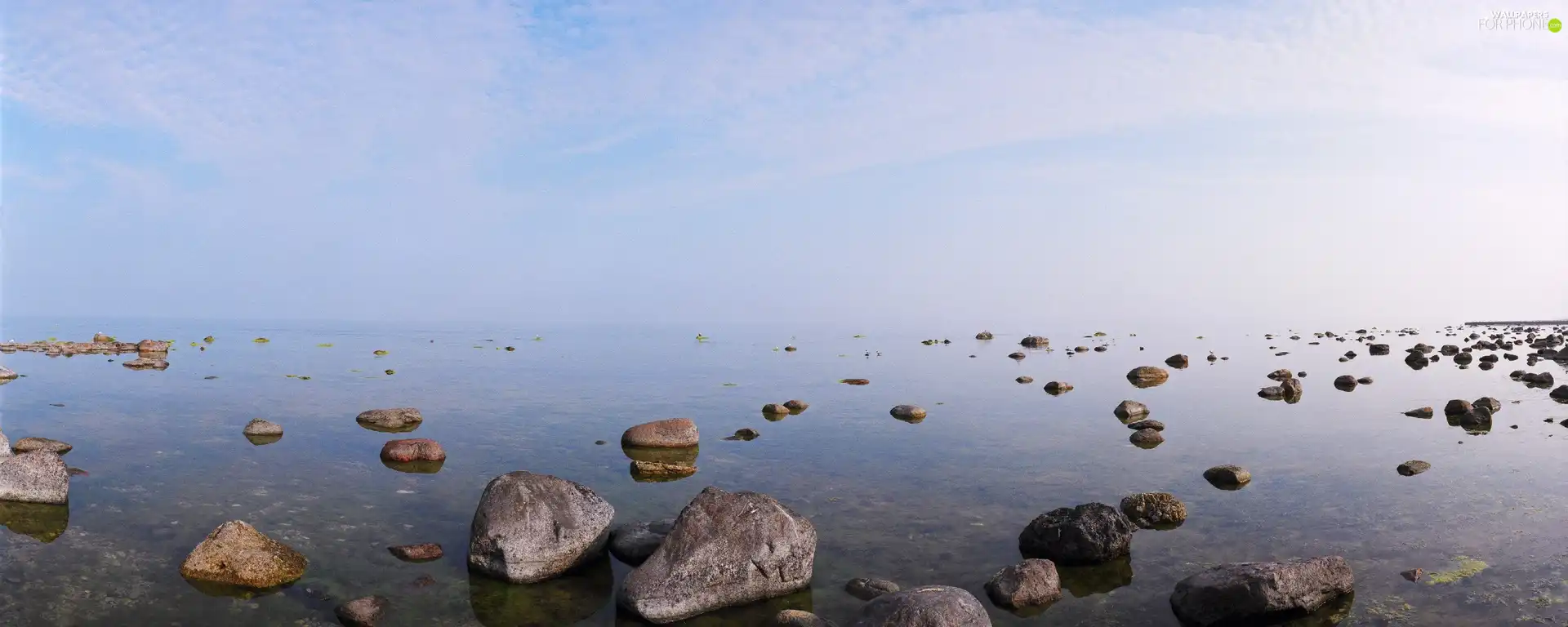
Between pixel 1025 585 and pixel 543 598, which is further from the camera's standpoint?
pixel 543 598

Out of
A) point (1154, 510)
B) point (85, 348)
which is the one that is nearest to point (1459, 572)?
point (1154, 510)

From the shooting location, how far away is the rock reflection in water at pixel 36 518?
14.4 m

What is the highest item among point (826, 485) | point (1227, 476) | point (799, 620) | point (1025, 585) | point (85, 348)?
point (1227, 476)

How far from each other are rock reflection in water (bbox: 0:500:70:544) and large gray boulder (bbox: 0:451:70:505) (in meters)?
0.11

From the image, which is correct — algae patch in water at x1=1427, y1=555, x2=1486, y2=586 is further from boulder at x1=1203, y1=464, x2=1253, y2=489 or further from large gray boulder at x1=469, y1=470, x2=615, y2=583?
large gray boulder at x1=469, y1=470, x2=615, y2=583

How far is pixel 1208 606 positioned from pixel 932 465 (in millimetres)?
10519

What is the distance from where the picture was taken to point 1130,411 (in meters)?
30.5

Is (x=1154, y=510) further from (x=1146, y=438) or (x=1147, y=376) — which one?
(x=1147, y=376)

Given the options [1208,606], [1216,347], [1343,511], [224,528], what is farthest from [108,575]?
[1216,347]

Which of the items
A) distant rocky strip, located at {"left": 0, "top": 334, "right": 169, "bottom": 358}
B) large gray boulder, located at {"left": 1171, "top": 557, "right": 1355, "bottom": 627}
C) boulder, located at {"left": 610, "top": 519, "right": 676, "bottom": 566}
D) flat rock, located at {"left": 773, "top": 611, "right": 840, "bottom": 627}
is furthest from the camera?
distant rocky strip, located at {"left": 0, "top": 334, "right": 169, "bottom": 358}

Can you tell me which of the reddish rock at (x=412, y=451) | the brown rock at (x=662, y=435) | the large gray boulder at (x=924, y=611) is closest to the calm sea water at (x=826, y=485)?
the brown rock at (x=662, y=435)

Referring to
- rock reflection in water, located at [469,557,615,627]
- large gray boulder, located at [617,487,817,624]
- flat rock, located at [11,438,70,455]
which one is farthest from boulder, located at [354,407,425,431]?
large gray boulder, located at [617,487,817,624]

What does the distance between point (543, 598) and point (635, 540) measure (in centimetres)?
196

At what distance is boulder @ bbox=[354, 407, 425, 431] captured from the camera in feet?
87.6
